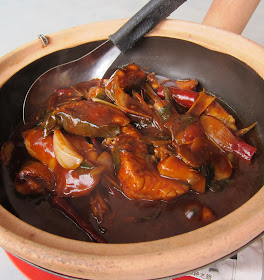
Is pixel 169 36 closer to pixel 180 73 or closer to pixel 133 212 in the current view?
pixel 180 73

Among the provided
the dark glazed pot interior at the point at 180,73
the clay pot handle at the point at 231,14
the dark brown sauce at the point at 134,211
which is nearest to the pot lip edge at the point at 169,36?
the dark glazed pot interior at the point at 180,73

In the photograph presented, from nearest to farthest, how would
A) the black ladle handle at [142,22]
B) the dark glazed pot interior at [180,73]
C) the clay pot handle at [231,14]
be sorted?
the dark glazed pot interior at [180,73]
the black ladle handle at [142,22]
the clay pot handle at [231,14]

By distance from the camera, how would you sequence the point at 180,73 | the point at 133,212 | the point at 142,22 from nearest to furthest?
1. the point at 133,212
2. the point at 142,22
3. the point at 180,73

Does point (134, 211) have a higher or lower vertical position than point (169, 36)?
lower

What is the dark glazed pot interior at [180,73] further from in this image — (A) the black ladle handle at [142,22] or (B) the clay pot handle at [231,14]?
(B) the clay pot handle at [231,14]

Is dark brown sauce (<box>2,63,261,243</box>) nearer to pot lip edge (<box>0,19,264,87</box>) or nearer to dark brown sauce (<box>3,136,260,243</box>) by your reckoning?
dark brown sauce (<box>3,136,260,243</box>)

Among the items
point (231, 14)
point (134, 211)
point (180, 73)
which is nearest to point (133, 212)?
point (134, 211)
